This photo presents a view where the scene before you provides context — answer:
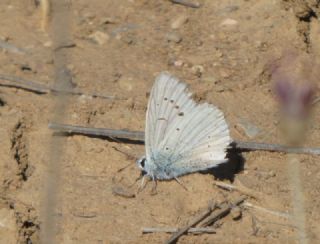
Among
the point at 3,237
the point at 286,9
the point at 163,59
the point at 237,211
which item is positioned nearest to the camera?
the point at 3,237

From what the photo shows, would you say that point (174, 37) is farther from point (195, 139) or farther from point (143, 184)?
point (143, 184)

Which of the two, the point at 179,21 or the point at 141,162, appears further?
the point at 179,21

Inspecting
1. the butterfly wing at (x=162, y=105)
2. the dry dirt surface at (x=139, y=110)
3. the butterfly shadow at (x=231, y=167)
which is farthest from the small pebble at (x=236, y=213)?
the butterfly wing at (x=162, y=105)

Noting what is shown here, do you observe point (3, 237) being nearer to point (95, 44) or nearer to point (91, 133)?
point (91, 133)

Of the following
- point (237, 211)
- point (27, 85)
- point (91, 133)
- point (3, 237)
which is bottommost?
point (3, 237)

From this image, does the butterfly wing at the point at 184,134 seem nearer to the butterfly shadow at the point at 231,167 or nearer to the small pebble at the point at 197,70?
the butterfly shadow at the point at 231,167

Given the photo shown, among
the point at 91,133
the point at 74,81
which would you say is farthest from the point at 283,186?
the point at 74,81

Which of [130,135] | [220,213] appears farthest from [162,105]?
[220,213]
